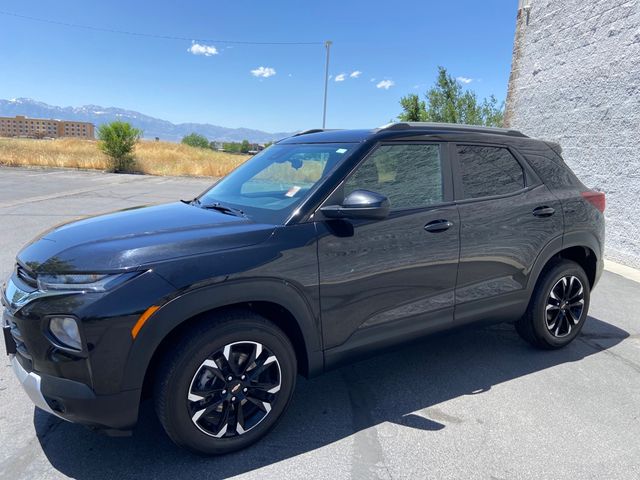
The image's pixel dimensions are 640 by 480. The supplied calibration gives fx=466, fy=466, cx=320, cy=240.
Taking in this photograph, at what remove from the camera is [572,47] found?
7.91m

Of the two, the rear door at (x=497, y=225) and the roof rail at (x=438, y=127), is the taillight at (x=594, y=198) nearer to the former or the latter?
the rear door at (x=497, y=225)

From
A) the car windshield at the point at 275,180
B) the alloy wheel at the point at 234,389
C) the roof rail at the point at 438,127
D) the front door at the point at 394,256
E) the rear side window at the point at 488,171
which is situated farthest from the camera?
the rear side window at the point at 488,171

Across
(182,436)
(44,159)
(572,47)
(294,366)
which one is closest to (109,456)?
(182,436)

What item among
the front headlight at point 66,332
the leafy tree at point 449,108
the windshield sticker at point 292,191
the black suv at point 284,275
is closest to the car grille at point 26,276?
the black suv at point 284,275

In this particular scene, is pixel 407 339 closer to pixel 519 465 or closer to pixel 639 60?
pixel 519 465

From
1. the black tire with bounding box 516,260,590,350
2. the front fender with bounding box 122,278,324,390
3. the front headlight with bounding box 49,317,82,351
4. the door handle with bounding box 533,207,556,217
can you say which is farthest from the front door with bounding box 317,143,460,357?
the front headlight with bounding box 49,317,82,351

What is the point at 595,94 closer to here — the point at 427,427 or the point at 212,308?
the point at 427,427

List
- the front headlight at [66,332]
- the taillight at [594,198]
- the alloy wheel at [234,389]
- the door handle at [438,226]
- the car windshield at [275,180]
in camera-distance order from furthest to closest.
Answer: the taillight at [594,198] < the door handle at [438,226] < the car windshield at [275,180] < the alloy wheel at [234,389] < the front headlight at [66,332]

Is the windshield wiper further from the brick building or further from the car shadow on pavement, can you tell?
the brick building

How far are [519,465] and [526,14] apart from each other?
9.15 metres

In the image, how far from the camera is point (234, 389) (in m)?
2.51

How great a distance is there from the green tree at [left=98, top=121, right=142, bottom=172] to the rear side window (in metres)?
23.3

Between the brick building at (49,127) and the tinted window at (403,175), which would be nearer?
the tinted window at (403,175)

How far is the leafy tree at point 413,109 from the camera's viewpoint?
1850cm
